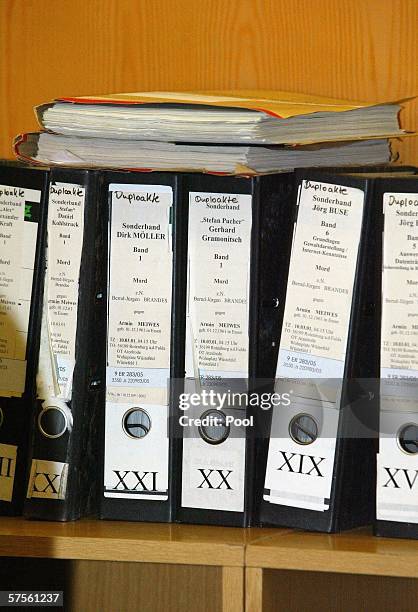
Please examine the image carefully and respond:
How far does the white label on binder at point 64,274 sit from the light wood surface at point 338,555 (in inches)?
9.6

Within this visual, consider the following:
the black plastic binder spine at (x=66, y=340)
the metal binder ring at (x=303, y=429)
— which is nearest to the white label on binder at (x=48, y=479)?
the black plastic binder spine at (x=66, y=340)

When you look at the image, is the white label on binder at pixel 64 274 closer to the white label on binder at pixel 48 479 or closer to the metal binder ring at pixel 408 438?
the white label on binder at pixel 48 479

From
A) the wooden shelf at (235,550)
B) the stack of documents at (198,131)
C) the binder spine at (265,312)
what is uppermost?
the stack of documents at (198,131)

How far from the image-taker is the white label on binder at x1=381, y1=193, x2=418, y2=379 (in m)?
0.85

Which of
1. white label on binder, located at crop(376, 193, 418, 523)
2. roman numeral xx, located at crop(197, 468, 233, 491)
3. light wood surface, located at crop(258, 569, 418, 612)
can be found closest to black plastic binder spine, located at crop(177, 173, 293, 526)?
roman numeral xx, located at crop(197, 468, 233, 491)

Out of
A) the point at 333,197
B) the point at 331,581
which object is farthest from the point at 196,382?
the point at 331,581

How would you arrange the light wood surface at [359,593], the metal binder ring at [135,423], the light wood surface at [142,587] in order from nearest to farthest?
1. the metal binder ring at [135,423]
2. the light wood surface at [359,593]
3. the light wood surface at [142,587]

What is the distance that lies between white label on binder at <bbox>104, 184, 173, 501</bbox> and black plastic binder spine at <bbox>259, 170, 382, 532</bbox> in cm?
11

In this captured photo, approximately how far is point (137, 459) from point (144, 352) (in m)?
0.10

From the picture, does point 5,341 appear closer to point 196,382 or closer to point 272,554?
point 196,382

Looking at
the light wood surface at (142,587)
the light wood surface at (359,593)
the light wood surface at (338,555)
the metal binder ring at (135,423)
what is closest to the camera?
the light wood surface at (338,555)

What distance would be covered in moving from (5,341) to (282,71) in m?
0.50

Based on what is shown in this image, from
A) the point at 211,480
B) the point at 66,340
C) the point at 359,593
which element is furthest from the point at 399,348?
the point at 359,593

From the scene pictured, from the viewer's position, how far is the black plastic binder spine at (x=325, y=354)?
33.8 inches
